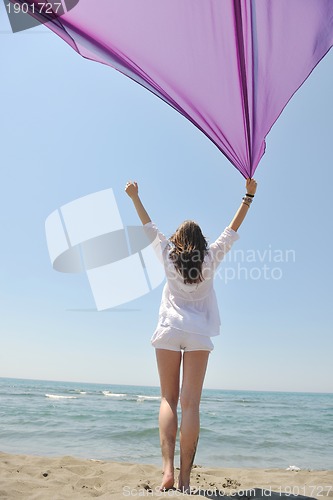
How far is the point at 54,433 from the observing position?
7.81m

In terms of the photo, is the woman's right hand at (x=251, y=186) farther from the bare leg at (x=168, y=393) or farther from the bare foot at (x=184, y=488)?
the bare foot at (x=184, y=488)

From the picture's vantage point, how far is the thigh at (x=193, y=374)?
8.91 feet

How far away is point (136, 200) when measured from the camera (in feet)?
10.2

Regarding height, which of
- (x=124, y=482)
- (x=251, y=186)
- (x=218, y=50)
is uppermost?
(x=218, y=50)

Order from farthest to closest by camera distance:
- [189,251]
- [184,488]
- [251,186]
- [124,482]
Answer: [124,482]
[251,186]
[189,251]
[184,488]

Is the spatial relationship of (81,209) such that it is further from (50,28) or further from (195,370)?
(195,370)

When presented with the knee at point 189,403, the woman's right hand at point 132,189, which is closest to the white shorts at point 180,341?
the knee at point 189,403

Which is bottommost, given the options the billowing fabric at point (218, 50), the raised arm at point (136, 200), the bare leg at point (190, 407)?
the bare leg at point (190, 407)

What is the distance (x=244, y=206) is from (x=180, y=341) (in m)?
1.06

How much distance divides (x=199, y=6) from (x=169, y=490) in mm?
3401

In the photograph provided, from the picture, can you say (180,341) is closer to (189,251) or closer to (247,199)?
(189,251)

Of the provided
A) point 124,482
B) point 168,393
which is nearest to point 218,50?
point 168,393

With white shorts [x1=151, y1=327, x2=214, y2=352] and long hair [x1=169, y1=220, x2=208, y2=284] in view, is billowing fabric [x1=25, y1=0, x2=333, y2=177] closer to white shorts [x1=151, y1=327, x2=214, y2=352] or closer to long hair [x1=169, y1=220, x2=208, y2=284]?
long hair [x1=169, y1=220, x2=208, y2=284]

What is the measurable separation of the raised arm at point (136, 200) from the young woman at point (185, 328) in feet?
0.09
